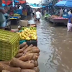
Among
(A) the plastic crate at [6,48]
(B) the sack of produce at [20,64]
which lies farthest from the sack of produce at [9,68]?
(A) the plastic crate at [6,48]

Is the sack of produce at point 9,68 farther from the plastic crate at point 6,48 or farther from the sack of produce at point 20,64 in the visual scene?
the plastic crate at point 6,48

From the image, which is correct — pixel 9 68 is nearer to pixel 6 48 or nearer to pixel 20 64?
pixel 20 64

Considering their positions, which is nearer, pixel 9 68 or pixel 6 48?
pixel 9 68

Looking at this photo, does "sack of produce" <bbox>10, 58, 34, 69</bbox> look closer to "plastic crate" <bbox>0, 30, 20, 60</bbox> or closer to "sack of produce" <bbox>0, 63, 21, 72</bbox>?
"sack of produce" <bbox>0, 63, 21, 72</bbox>

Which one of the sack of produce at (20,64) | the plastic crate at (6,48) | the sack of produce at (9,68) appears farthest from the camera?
the plastic crate at (6,48)

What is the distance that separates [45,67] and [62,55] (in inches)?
68.1

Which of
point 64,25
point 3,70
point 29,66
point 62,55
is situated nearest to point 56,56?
point 62,55

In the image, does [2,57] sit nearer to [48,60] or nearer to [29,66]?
[29,66]

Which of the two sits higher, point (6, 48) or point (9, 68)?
point (6, 48)

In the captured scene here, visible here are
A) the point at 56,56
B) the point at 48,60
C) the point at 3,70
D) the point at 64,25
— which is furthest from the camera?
the point at 64,25

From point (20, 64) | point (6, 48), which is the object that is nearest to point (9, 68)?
→ point (20, 64)

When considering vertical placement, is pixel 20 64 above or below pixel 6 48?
below

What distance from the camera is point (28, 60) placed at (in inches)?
161

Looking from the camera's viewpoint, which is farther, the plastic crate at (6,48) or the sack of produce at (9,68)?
the plastic crate at (6,48)
